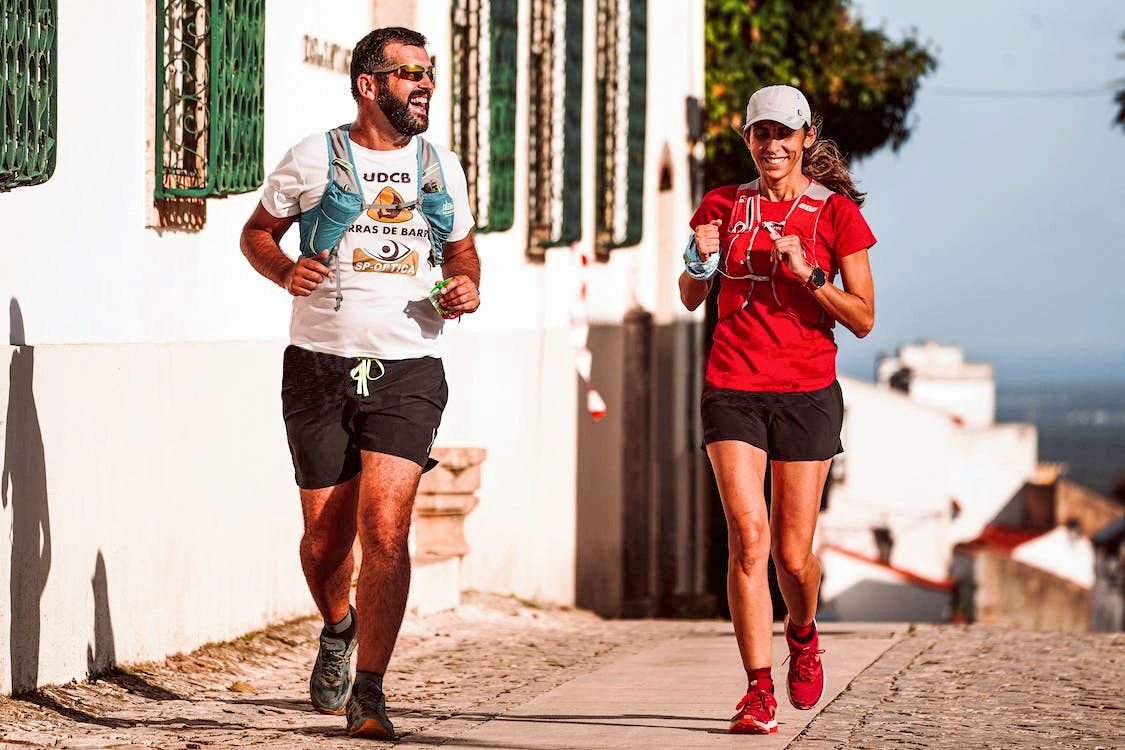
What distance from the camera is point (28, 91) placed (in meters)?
7.22

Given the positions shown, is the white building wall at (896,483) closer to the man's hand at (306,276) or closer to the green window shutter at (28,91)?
the green window shutter at (28,91)

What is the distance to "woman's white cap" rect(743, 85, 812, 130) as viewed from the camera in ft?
22.1

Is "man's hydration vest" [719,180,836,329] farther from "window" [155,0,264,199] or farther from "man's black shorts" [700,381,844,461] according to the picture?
"window" [155,0,264,199]

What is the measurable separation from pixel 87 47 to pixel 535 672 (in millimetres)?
3065

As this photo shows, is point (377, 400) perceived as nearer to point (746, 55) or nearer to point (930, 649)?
point (930, 649)

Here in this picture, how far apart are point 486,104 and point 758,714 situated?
24.5 ft

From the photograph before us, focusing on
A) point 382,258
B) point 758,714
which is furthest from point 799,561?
point 382,258

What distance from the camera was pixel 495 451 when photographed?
47.0 feet

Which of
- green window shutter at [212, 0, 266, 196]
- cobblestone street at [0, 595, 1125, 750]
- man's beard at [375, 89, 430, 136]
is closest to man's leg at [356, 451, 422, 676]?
cobblestone street at [0, 595, 1125, 750]

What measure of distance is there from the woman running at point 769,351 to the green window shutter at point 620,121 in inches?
416

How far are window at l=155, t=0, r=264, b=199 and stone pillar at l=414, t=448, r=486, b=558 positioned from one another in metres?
3.01

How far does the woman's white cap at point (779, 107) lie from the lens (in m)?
6.74

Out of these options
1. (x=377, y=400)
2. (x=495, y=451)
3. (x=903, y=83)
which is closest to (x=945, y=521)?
(x=903, y=83)

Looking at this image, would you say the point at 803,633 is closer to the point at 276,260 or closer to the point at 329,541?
the point at 329,541
